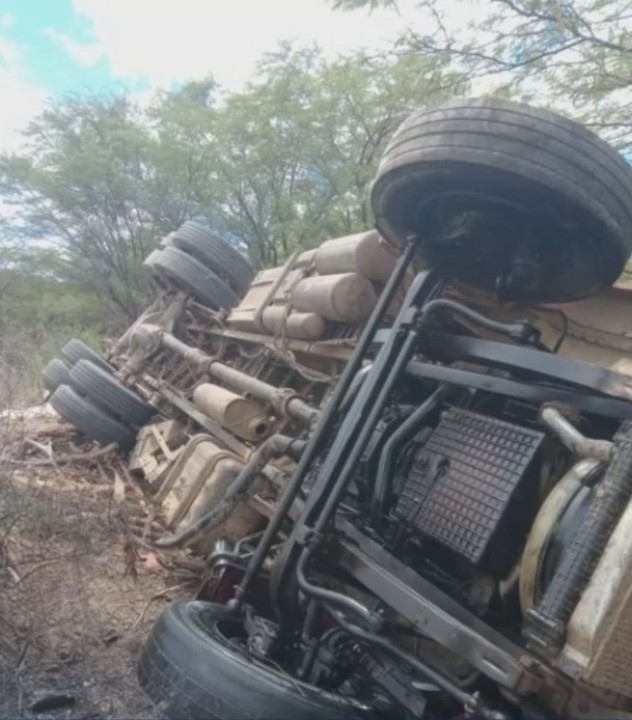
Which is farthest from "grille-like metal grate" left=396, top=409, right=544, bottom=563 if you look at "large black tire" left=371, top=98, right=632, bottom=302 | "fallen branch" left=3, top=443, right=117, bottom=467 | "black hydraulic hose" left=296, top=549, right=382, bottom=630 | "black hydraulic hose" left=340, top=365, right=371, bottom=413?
"fallen branch" left=3, top=443, right=117, bottom=467

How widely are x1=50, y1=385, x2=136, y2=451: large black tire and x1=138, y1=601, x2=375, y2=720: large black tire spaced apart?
13.8ft

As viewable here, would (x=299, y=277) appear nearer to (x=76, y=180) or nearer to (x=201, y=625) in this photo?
(x=201, y=625)

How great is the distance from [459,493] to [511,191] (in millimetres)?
1024

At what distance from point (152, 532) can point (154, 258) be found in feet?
13.2

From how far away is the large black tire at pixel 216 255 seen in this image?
297 inches

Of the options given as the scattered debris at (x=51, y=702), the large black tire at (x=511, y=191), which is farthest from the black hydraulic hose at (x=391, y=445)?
the scattered debris at (x=51, y=702)

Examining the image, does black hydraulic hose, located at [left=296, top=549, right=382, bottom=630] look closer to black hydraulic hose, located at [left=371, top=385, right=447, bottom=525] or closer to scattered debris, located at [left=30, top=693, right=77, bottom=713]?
black hydraulic hose, located at [left=371, top=385, right=447, bottom=525]

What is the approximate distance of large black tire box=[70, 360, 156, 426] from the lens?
22.0 ft

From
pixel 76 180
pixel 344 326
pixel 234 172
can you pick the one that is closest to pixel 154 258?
pixel 344 326

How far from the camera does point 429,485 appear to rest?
255cm

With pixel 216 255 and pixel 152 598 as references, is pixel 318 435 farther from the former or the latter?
pixel 216 255

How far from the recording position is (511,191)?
268cm

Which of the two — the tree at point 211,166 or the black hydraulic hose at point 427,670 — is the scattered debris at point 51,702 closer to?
the black hydraulic hose at point 427,670

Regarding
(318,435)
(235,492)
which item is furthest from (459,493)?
(235,492)
